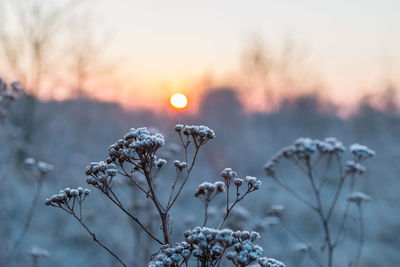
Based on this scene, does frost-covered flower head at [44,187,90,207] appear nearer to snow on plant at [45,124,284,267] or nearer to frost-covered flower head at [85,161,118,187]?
snow on plant at [45,124,284,267]

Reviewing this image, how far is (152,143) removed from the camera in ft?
8.16

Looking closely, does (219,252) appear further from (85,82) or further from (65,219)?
(85,82)

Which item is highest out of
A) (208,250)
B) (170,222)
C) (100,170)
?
(100,170)

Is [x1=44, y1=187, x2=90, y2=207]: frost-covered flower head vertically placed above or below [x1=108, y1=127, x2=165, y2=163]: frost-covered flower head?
below

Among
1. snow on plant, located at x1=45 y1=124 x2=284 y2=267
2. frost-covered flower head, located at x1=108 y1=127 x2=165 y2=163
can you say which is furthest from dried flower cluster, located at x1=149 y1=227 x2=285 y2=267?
frost-covered flower head, located at x1=108 y1=127 x2=165 y2=163

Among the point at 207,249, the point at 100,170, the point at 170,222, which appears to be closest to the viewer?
the point at 207,249

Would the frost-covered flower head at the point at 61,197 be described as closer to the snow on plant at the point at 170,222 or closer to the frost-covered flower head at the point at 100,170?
the snow on plant at the point at 170,222

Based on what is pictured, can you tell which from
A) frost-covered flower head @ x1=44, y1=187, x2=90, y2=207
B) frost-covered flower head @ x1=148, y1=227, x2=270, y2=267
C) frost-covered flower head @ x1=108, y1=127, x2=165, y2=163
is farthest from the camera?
frost-covered flower head @ x1=44, y1=187, x2=90, y2=207

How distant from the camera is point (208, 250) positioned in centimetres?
226

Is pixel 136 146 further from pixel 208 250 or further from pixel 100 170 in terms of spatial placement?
pixel 208 250

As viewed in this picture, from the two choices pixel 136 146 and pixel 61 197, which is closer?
pixel 136 146

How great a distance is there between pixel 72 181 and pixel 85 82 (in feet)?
16.2

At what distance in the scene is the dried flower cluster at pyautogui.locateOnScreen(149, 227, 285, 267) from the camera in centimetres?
221

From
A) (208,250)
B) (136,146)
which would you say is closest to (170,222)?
(208,250)
